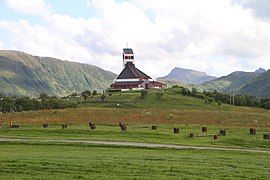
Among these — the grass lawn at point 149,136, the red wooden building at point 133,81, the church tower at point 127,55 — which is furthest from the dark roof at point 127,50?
the grass lawn at point 149,136

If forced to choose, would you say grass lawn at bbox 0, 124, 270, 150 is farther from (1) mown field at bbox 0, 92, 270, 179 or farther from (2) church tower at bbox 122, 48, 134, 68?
(2) church tower at bbox 122, 48, 134, 68

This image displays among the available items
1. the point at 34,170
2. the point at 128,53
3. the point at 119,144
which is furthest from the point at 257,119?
the point at 128,53

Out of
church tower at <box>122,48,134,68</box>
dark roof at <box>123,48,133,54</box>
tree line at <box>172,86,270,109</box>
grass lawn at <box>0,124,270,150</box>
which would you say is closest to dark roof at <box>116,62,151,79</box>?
church tower at <box>122,48,134,68</box>

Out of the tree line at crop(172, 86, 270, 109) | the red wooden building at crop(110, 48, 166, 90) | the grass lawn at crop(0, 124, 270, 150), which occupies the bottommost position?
the grass lawn at crop(0, 124, 270, 150)

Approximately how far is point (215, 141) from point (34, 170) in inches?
1065

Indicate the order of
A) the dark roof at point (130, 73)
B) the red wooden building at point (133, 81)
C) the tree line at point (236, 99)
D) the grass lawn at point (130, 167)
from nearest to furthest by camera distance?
1. the grass lawn at point (130, 167)
2. the tree line at point (236, 99)
3. the red wooden building at point (133, 81)
4. the dark roof at point (130, 73)

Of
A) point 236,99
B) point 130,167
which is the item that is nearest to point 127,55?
point 236,99

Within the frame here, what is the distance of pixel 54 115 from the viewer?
84.1 meters

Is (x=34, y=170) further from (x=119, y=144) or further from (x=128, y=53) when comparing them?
(x=128, y=53)

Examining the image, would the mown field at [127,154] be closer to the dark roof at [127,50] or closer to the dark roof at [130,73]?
the dark roof at [130,73]

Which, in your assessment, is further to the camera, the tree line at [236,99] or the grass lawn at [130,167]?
the tree line at [236,99]

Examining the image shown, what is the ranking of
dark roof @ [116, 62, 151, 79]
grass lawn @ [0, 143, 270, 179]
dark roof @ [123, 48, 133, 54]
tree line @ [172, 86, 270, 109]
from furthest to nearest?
dark roof @ [123, 48, 133, 54]
dark roof @ [116, 62, 151, 79]
tree line @ [172, 86, 270, 109]
grass lawn @ [0, 143, 270, 179]

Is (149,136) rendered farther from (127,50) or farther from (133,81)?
(127,50)

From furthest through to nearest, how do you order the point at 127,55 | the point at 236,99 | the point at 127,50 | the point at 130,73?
the point at 127,50, the point at 127,55, the point at 130,73, the point at 236,99
